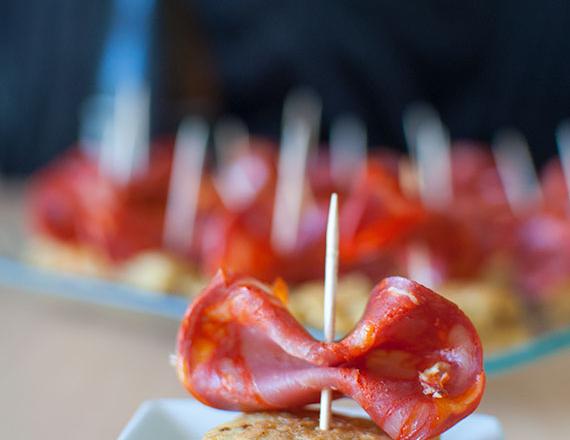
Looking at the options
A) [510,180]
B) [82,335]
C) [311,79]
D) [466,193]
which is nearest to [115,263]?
[82,335]

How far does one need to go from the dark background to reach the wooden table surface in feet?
4.68

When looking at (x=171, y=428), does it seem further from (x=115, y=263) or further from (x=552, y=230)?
(x=552, y=230)

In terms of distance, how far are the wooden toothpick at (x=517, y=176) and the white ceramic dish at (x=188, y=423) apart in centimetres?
87

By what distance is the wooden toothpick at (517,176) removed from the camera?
64.4 inches

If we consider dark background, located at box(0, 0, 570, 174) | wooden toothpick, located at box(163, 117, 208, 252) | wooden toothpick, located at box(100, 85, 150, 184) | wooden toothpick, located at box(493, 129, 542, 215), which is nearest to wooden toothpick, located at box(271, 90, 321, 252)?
wooden toothpick, located at box(163, 117, 208, 252)

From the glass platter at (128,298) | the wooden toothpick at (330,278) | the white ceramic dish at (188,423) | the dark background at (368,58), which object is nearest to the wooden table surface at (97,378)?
the glass platter at (128,298)

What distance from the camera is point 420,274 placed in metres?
1.29

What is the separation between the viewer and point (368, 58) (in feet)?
8.61

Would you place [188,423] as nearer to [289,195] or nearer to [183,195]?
[289,195]

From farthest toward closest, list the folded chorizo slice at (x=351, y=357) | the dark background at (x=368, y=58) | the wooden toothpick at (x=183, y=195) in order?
the dark background at (x=368, y=58) → the wooden toothpick at (x=183, y=195) → the folded chorizo slice at (x=351, y=357)

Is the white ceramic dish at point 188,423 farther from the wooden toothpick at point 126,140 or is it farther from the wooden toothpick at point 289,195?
the wooden toothpick at point 126,140

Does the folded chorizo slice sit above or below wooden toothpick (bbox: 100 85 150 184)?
below

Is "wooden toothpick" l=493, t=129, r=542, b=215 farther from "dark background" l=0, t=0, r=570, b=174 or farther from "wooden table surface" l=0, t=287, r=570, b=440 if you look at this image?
"wooden table surface" l=0, t=287, r=570, b=440

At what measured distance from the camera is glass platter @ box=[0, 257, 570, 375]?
3.40 ft
